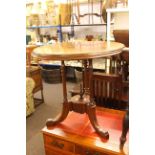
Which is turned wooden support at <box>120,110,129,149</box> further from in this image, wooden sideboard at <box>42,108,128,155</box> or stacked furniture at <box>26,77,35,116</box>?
stacked furniture at <box>26,77,35,116</box>

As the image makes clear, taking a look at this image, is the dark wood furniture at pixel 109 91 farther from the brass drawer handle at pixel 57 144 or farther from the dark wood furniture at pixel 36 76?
the dark wood furniture at pixel 36 76

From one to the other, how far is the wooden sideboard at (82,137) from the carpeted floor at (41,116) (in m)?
0.36

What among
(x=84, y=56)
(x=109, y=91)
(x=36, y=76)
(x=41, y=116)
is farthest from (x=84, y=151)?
(x=36, y=76)

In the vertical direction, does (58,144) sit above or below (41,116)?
above

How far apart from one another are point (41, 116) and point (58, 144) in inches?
42.5

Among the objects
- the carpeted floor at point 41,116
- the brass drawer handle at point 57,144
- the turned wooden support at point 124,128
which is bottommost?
the carpeted floor at point 41,116

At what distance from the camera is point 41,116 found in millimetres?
2633

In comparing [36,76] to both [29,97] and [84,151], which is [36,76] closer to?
[29,97]

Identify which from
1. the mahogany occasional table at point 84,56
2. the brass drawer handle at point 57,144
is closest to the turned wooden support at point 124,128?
the mahogany occasional table at point 84,56

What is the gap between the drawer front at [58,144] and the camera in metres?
1.54

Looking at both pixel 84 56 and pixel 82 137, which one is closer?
pixel 84 56
